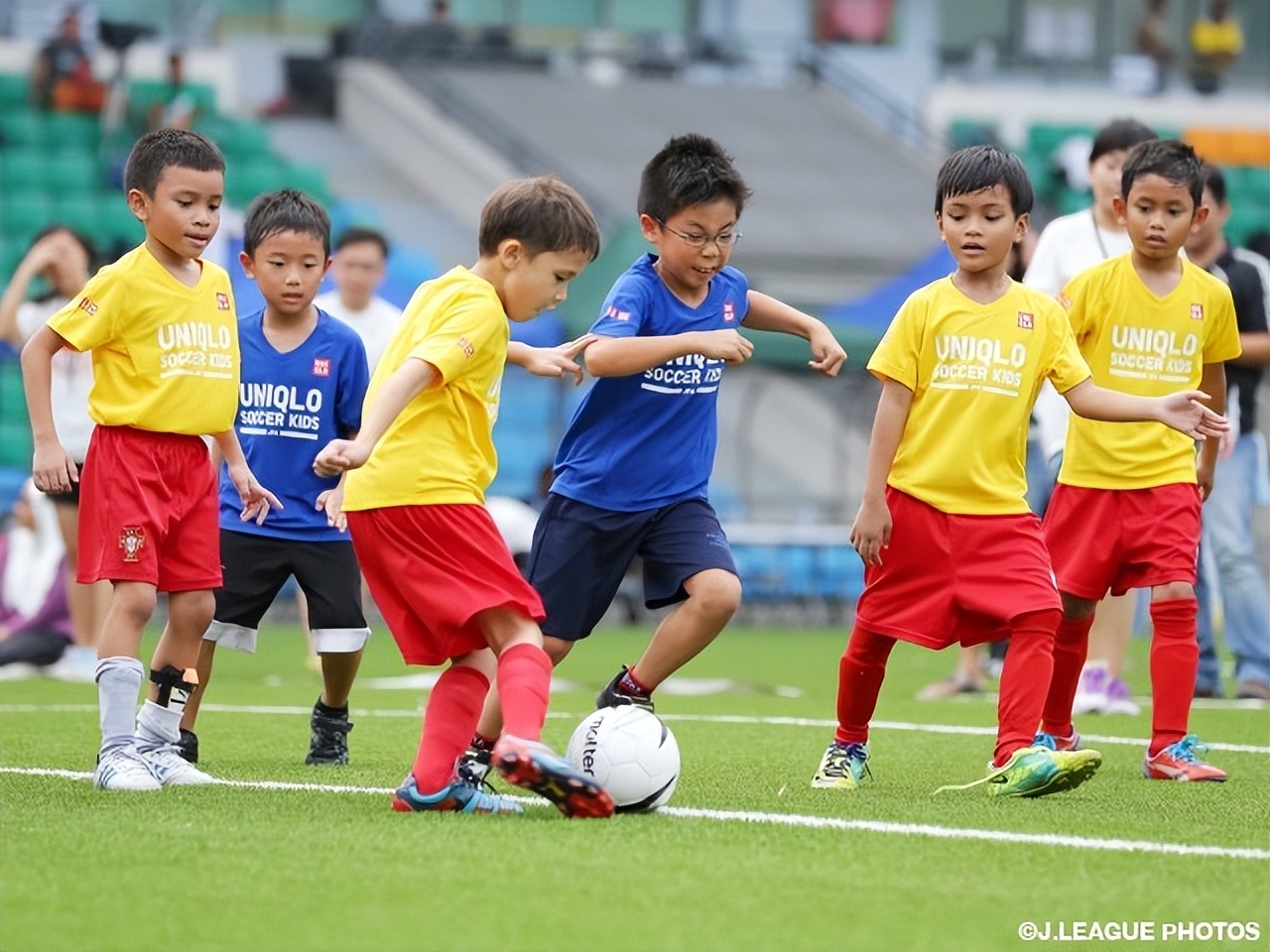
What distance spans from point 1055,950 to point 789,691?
641 cm

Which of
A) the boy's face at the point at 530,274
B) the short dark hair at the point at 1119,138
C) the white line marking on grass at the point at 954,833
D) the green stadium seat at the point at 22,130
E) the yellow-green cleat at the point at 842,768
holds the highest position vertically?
the green stadium seat at the point at 22,130

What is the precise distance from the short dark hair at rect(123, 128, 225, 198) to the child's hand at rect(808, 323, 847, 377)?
1.75m

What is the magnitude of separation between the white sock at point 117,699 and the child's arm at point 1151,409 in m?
2.70

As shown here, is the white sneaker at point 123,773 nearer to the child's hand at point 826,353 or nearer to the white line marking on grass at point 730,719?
the child's hand at point 826,353

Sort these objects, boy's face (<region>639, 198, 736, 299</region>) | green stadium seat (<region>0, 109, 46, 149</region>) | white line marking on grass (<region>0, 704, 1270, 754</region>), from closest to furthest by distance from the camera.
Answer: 1. boy's face (<region>639, 198, 736, 299</region>)
2. white line marking on grass (<region>0, 704, 1270, 754</region>)
3. green stadium seat (<region>0, 109, 46, 149</region>)

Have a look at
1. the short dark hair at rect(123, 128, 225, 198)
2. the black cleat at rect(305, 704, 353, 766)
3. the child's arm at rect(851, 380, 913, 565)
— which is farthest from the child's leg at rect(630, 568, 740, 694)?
the short dark hair at rect(123, 128, 225, 198)

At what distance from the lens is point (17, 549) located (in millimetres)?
12273

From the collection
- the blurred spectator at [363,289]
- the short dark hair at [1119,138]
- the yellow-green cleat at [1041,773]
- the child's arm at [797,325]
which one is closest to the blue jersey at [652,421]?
the child's arm at [797,325]

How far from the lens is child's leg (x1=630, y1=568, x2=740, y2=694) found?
18.7ft

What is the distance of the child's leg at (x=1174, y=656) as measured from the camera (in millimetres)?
6191

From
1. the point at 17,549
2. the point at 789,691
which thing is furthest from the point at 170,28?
the point at 789,691

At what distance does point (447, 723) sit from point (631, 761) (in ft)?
1.51

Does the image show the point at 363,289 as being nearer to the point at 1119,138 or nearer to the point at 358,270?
the point at 358,270

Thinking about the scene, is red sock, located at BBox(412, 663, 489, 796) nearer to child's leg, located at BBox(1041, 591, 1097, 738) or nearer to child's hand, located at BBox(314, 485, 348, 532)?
child's hand, located at BBox(314, 485, 348, 532)
